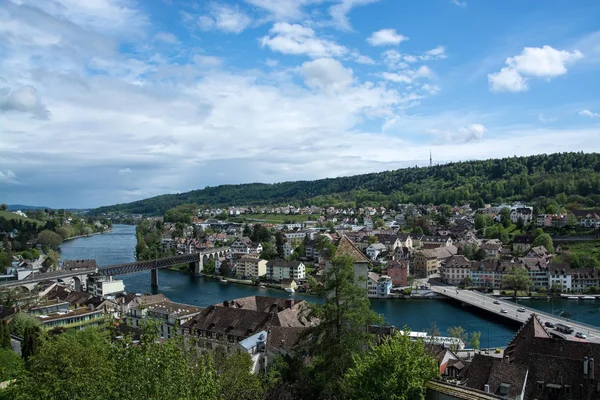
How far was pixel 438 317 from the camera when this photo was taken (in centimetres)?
3528

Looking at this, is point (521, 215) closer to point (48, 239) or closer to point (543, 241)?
point (543, 241)

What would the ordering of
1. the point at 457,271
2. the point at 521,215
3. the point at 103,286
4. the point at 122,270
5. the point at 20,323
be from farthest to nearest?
the point at 521,215 < the point at 122,270 < the point at 457,271 < the point at 103,286 < the point at 20,323

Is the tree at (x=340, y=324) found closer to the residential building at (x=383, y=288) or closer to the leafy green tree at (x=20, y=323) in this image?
the leafy green tree at (x=20, y=323)

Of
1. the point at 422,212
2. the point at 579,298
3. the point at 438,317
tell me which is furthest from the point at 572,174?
the point at 438,317

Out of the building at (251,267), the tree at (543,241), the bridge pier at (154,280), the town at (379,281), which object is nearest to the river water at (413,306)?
the bridge pier at (154,280)

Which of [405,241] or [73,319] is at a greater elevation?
[405,241]

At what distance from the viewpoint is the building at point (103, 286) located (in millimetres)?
42094

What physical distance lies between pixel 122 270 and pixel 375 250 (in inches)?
1153

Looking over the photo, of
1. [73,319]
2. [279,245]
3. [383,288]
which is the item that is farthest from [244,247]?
[73,319]

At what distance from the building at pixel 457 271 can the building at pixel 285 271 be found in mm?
14475

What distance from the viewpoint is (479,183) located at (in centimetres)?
10856

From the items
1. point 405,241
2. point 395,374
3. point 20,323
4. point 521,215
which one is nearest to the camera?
point 395,374

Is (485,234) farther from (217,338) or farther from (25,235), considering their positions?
(25,235)

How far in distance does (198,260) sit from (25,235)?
34624 millimetres
